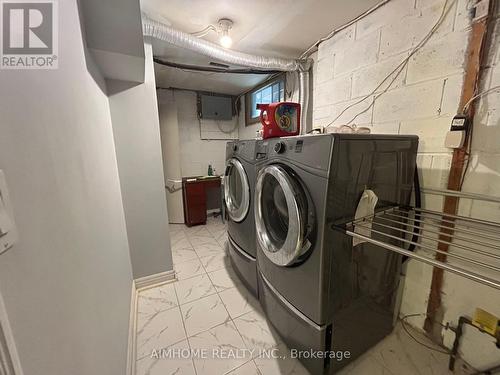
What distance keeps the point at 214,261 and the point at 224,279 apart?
0.34 m

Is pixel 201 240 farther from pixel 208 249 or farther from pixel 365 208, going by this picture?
pixel 365 208

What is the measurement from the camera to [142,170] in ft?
5.44

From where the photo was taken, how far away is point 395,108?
1.38 meters

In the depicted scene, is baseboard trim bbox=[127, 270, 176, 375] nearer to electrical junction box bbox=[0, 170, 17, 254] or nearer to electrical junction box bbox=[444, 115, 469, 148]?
electrical junction box bbox=[0, 170, 17, 254]

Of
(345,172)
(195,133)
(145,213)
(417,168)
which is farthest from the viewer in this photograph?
(195,133)

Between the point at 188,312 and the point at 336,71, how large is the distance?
2.20 m

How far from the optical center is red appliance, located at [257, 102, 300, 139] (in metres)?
1.36

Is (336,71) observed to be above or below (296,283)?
above

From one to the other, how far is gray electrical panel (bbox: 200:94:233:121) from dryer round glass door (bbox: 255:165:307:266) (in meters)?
2.46

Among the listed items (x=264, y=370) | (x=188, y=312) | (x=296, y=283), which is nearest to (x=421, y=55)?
(x=296, y=283)

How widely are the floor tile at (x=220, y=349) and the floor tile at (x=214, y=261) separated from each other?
0.70 meters

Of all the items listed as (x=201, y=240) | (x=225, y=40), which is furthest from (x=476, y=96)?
(x=201, y=240)

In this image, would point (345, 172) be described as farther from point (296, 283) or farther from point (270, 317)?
point (270, 317)

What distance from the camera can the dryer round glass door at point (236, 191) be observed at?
5.05ft
